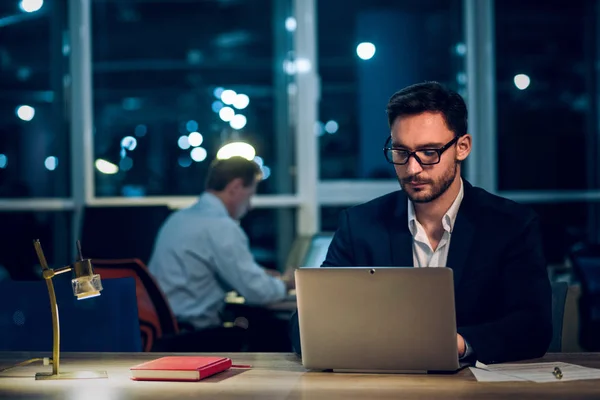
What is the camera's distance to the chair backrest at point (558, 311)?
8.28 ft

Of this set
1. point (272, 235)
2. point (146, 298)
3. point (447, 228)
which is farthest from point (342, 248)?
point (272, 235)

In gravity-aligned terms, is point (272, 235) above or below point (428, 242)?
below

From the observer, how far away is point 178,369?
2000 mm

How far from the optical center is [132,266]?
3541mm

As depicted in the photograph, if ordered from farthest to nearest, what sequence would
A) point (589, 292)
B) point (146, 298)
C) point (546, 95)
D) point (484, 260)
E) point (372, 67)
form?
point (546, 95) < point (372, 67) < point (589, 292) < point (146, 298) < point (484, 260)

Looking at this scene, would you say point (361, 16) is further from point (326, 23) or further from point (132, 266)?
point (132, 266)

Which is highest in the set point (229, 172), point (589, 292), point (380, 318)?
point (229, 172)

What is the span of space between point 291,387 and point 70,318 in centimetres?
105

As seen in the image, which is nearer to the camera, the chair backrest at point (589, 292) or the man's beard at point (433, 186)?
the man's beard at point (433, 186)

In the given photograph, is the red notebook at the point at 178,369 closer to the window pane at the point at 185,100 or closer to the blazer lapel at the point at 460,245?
the blazer lapel at the point at 460,245

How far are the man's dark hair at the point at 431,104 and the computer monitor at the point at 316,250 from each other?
2.12 m

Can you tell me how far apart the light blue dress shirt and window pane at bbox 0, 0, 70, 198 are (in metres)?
2.42

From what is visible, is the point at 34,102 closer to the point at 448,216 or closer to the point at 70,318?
the point at 70,318

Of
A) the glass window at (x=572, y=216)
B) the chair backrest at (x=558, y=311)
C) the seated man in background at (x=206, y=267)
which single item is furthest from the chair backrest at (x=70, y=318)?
the glass window at (x=572, y=216)
